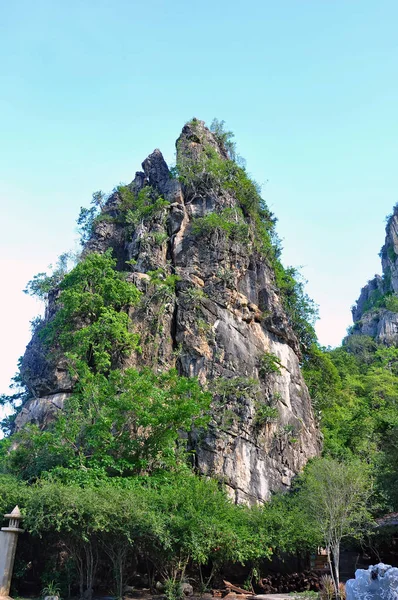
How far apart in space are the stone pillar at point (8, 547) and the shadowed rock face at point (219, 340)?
7.78 meters

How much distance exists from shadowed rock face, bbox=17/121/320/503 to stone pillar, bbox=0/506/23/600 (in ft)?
25.5

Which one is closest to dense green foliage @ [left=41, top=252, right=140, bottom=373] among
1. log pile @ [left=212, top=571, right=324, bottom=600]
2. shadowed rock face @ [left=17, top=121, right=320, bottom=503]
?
shadowed rock face @ [left=17, top=121, right=320, bottom=503]

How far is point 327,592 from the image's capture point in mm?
13734

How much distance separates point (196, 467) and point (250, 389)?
465cm

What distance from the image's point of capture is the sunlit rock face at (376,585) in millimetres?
7414

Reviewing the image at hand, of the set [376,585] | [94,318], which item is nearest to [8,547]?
[376,585]

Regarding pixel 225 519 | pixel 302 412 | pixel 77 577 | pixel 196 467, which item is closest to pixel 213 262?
pixel 302 412

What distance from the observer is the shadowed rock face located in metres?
22.9

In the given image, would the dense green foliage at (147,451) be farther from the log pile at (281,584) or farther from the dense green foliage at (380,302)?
the dense green foliage at (380,302)

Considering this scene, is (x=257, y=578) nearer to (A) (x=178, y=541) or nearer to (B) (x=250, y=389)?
(A) (x=178, y=541)

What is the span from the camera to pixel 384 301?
60562 millimetres

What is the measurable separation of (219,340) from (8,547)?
44.0 ft

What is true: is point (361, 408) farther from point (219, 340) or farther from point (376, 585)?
point (376, 585)

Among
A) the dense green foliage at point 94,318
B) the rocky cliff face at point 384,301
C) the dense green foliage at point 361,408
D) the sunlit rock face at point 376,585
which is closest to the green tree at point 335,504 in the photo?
the dense green foliage at point 361,408
